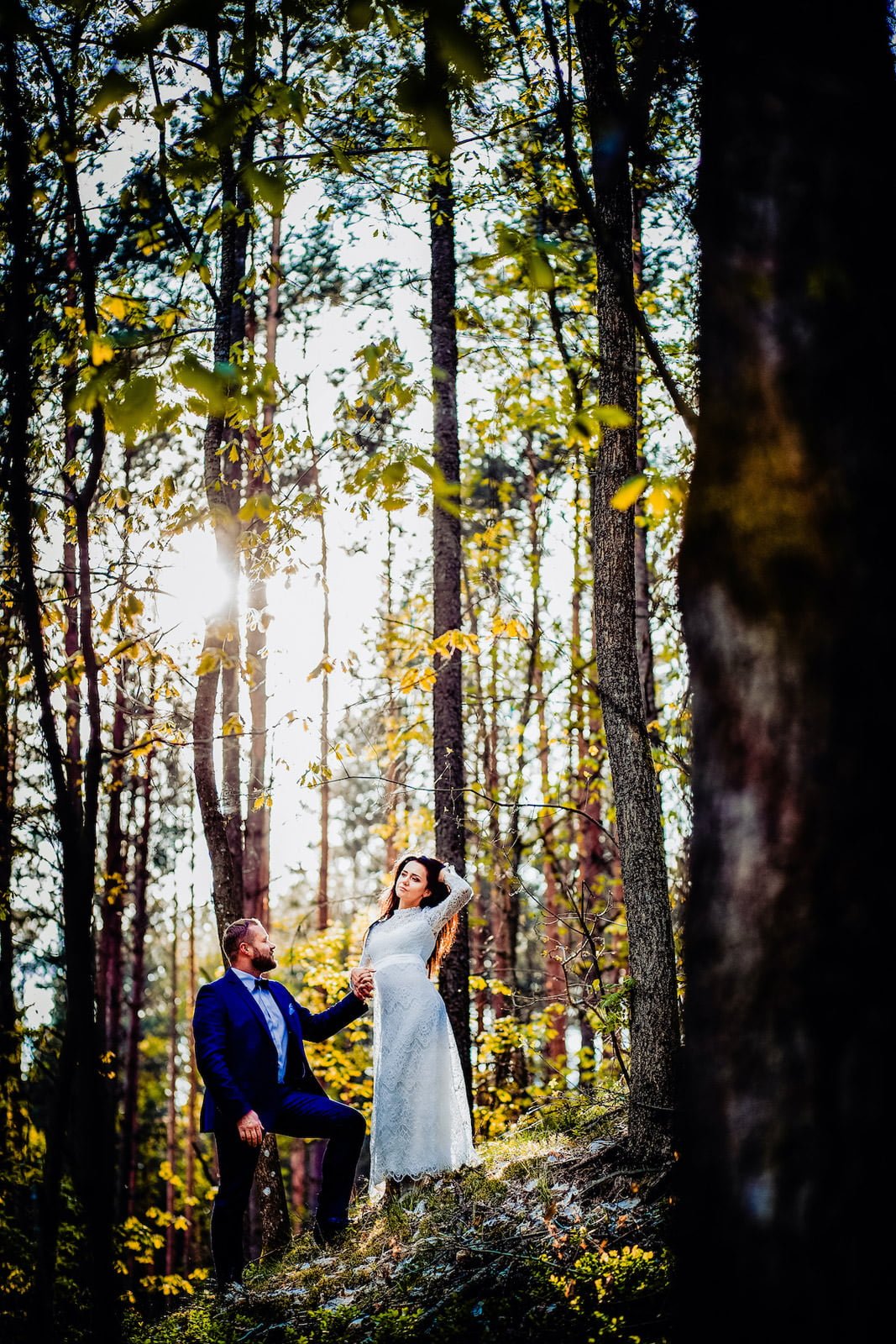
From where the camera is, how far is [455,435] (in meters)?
9.31

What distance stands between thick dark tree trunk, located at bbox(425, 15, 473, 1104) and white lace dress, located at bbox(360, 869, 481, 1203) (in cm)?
211

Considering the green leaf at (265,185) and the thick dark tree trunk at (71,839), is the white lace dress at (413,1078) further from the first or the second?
the green leaf at (265,185)

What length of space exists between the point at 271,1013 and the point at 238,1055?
1.06 feet

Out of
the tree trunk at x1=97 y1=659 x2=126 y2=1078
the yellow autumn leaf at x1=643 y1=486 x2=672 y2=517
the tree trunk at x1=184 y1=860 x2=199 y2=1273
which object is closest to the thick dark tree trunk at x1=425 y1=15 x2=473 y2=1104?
the yellow autumn leaf at x1=643 y1=486 x2=672 y2=517

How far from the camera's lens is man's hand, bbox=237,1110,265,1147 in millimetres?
4633

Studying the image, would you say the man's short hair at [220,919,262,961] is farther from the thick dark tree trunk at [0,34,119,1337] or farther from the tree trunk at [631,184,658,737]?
the tree trunk at [631,184,658,737]

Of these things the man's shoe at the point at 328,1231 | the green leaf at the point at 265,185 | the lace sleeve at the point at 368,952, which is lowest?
the man's shoe at the point at 328,1231

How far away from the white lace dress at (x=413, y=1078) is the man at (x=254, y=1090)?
29 centimetres

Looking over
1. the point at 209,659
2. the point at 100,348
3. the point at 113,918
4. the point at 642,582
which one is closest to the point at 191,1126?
the point at 113,918

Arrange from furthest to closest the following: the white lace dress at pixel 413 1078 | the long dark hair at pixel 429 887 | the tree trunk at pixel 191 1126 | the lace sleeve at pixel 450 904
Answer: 1. the tree trunk at pixel 191 1126
2. the long dark hair at pixel 429 887
3. the lace sleeve at pixel 450 904
4. the white lace dress at pixel 413 1078

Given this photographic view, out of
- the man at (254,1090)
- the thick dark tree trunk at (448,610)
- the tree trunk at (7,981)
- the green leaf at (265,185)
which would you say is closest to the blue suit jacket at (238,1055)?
the man at (254,1090)

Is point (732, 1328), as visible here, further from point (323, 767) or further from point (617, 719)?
point (323, 767)

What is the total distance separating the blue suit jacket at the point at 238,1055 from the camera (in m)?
4.80

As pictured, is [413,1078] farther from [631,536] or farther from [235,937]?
[631,536]
